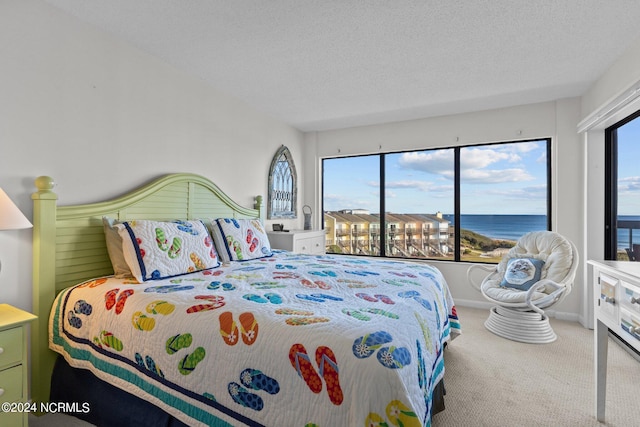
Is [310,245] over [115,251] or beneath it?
beneath

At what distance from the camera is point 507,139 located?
3.79 meters

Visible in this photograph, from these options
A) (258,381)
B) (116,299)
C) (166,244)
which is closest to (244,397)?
(258,381)

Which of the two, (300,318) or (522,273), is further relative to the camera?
(522,273)

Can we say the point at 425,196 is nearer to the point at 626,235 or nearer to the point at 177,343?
the point at 626,235

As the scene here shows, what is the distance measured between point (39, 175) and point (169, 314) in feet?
4.27

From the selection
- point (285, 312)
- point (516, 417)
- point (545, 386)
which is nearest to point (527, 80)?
point (545, 386)

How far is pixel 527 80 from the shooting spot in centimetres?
301

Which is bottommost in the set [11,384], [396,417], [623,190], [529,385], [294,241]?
[529,385]

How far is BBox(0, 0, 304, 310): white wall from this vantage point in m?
1.80

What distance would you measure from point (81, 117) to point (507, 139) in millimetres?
4187

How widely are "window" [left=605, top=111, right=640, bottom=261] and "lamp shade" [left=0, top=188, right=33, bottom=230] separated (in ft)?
14.3

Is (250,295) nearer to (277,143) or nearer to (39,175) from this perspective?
(39,175)

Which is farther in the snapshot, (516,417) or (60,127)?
(60,127)

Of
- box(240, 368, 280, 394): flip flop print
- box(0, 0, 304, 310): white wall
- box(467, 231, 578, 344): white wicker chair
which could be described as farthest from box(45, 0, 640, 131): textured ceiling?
box(240, 368, 280, 394): flip flop print
